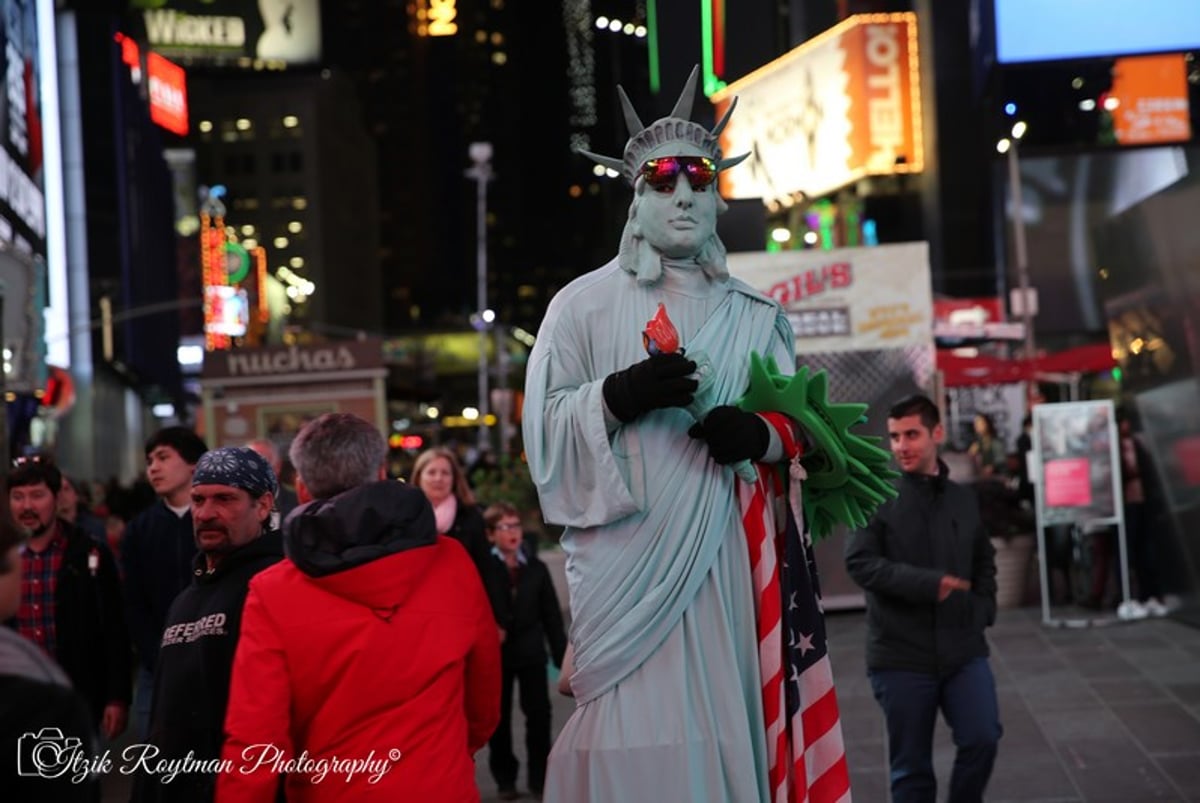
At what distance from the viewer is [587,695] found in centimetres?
392

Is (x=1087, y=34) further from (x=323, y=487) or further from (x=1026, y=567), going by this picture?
(x=323, y=487)

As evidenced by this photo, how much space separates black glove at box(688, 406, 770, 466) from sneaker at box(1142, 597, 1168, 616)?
12.1 metres

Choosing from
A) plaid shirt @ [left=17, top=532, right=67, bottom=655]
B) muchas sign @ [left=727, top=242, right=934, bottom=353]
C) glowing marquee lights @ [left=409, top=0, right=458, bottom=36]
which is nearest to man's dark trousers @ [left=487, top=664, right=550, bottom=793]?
plaid shirt @ [left=17, top=532, right=67, bottom=655]

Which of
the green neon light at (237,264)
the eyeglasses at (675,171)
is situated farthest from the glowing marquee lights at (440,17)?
the green neon light at (237,264)

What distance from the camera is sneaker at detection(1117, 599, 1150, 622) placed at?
14695 millimetres

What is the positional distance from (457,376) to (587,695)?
120640 millimetres

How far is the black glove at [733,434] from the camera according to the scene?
149 inches

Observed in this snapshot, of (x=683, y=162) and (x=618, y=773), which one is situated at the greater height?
(x=683, y=162)

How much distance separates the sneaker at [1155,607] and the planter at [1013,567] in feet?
4.61

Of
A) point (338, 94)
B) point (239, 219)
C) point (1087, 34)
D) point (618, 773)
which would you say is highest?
point (338, 94)

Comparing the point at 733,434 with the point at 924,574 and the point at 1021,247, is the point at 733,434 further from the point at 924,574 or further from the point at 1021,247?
the point at 1021,247

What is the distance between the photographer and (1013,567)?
1638 centimetres

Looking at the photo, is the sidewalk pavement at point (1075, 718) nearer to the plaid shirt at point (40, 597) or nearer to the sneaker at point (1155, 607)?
the sneaker at point (1155, 607)

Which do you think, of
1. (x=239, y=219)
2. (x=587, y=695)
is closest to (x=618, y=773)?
(x=587, y=695)
